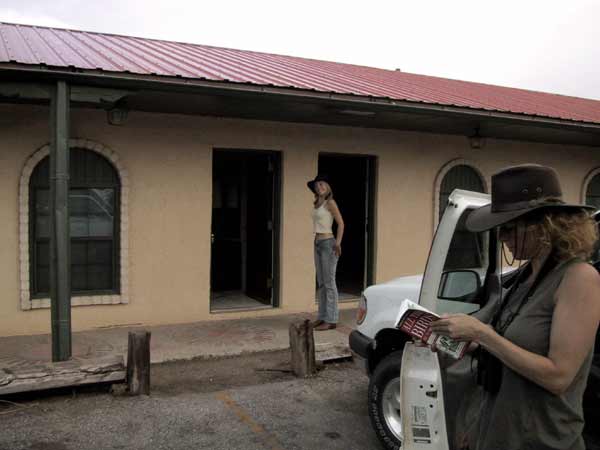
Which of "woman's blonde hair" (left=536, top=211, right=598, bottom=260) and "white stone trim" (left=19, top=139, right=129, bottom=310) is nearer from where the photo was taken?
"woman's blonde hair" (left=536, top=211, right=598, bottom=260)

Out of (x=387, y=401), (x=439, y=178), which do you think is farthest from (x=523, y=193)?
(x=439, y=178)

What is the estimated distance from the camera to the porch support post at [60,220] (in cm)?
534

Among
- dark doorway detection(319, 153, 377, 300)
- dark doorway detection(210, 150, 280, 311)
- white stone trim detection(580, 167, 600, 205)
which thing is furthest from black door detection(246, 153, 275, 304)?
white stone trim detection(580, 167, 600, 205)

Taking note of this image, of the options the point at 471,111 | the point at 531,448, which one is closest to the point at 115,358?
the point at 531,448

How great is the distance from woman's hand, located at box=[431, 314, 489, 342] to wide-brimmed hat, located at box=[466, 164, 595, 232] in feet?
1.11

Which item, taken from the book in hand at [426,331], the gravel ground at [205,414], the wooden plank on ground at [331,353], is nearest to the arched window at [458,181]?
the wooden plank on ground at [331,353]

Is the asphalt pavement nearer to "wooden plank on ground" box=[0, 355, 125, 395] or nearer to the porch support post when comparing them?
"wooden plank on ground" box=[0, 355, 125, 395]

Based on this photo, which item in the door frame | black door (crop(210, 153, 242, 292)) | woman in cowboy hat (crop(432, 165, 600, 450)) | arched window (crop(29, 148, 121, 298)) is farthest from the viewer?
black door (crop(210, 153, 242, 292))

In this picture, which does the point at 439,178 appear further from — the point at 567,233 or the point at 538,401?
the point at 538,401

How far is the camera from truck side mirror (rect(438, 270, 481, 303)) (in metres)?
3.43

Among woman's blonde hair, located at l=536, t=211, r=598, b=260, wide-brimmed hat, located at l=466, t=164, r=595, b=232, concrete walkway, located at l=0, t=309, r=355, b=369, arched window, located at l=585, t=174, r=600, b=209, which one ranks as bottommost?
concrete walkway, located at l=0, t=309, r=355, b=369

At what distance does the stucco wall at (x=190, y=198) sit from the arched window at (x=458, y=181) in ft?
0.83

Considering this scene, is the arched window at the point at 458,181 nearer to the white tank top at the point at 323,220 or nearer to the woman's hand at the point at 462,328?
the white tank top at the point at 323,220

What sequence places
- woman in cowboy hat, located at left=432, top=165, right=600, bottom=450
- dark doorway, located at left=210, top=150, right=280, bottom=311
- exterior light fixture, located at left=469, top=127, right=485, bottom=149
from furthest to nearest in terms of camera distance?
exterior light fixture, located at left=469, top=127, right=485, bottom=149 < dark doorway, located at left=210, top=150, right=280, bottom=311 < woman in cowboy hat, located at left=432, top=165, right=600, bottom=450
